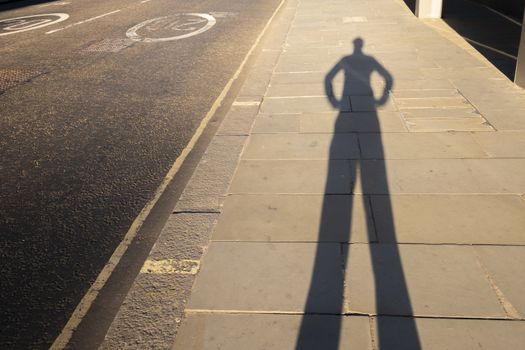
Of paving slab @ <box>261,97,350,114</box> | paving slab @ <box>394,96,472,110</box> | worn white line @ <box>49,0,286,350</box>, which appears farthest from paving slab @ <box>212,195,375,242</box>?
paving slab @ <box>394,96,472,110</box>

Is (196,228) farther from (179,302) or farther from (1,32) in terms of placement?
(1,32)

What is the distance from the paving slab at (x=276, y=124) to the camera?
517 centimetres

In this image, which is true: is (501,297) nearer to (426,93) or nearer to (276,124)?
(276,124)

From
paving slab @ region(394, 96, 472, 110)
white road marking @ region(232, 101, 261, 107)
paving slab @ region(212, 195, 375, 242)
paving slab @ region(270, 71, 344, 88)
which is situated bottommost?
paving slab @ region(212, 195, 375, 242)

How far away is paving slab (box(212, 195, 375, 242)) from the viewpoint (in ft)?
10.5

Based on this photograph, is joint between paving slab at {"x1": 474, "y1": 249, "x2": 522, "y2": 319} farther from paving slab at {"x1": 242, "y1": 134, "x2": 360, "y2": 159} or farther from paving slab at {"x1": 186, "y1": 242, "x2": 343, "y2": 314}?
paving slab at {"x1": 242, "y1": 134, "x2": 360, "y2": 159}

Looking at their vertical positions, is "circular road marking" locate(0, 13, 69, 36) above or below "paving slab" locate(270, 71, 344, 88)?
above

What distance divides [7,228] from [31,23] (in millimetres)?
12662

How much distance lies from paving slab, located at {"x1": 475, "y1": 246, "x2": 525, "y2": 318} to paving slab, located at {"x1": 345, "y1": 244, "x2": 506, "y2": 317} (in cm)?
7

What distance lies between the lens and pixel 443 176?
3916mm

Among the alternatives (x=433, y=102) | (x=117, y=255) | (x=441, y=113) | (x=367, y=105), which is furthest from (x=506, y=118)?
(x=117, y=255)

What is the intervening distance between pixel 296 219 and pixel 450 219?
126 centimetres

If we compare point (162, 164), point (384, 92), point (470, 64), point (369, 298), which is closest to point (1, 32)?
point (162, 164)

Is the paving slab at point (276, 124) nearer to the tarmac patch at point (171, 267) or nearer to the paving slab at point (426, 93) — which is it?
the paving slab at point (426, 93)
